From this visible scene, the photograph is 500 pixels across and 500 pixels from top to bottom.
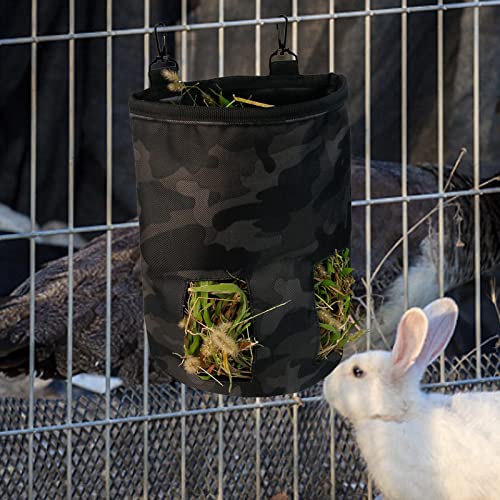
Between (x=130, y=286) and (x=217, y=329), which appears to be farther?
(x=130, y=286)

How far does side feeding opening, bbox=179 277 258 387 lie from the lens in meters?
1.68

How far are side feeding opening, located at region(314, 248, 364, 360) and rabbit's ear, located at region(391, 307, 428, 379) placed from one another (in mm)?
598

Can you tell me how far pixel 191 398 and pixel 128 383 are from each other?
1.45ft

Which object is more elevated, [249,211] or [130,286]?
[249,211]

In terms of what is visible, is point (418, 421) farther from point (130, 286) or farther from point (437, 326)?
point (130, 286)

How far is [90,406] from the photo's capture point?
2951 mm

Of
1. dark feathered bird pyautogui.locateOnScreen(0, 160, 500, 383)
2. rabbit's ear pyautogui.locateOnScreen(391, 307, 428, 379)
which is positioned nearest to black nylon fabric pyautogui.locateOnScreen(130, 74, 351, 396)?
rabbit's ear pyautogui.locateOnScreen(391, 307, 428, 379)

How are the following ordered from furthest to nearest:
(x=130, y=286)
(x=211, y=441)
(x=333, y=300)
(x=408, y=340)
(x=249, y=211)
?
(x=130, y=286)
(x=211, y=441)
(x=408, y=340)
(x=333, y=300)
(x=249, y=211)

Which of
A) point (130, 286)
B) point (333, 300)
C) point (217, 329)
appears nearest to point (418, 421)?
point (333, 300)

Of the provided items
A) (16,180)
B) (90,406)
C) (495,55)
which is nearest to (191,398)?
(90,406)

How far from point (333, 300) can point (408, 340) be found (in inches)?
28.5

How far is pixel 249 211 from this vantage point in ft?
5.44

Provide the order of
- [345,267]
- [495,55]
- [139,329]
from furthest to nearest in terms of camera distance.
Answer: [495,55] < [139,329] < [345,267]

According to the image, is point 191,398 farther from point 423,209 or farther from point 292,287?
point 292,287
